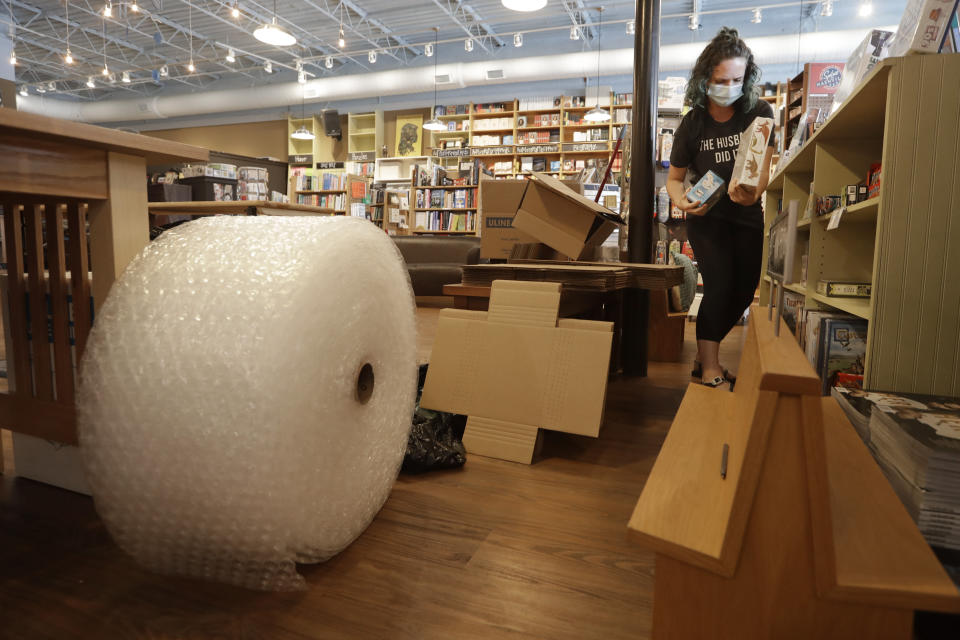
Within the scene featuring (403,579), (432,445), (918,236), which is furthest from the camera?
(432,445)

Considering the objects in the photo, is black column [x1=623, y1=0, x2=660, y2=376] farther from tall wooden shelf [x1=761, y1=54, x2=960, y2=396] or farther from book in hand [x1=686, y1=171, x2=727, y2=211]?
tall wooden shelf [x1=761, y1=54, x2=960, y2=396]

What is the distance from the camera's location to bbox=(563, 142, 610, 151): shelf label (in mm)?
8570

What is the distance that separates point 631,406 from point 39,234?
1.80m

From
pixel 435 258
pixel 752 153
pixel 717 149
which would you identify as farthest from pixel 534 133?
pixel 752 153

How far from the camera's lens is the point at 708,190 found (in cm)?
209

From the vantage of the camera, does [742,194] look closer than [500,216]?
Yes

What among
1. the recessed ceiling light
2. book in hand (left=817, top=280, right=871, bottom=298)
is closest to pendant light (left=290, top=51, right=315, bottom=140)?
the recessed ceiling light

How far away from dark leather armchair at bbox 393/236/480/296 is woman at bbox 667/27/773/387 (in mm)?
3253

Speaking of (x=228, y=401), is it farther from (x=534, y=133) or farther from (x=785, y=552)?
(x=534, y=133)

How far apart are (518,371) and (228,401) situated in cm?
96

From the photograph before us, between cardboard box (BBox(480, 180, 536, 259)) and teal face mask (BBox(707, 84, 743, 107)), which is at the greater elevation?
teal face mask (BBox(707, 84, 743, 107))

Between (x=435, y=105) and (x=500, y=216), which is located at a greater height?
(x=435, y=105)

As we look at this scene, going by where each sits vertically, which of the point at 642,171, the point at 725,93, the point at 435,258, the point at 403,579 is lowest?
the point at 403,579

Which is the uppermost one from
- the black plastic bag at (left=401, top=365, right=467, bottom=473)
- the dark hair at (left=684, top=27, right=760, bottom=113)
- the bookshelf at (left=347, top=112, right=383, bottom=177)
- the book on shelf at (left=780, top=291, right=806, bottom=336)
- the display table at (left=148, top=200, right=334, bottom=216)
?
the bookshelf at (left=347, top=112, right=383, bottom=177)
